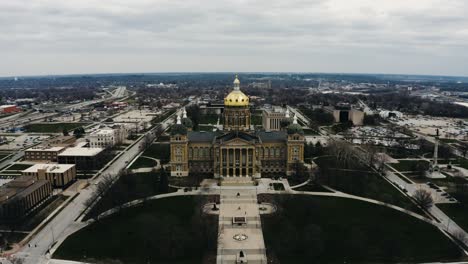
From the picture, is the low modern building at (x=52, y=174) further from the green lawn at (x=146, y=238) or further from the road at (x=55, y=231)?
the green lawn at (x=146, y=238)

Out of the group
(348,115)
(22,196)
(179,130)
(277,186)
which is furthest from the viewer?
(348,115)

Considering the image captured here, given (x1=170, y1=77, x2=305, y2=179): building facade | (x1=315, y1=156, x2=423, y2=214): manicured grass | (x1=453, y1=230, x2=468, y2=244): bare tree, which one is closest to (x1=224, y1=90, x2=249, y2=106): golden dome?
(x1=170, y1=77, x2=305, y2=179): building facade

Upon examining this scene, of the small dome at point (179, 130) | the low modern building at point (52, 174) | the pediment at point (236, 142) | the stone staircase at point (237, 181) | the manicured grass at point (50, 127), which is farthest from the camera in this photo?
the manicured grass at point (50, 127)

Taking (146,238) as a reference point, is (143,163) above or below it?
above

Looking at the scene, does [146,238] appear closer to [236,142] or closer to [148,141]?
[236,142]

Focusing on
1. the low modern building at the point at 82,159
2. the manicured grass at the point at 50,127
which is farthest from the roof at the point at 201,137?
the manicured grass at the point at 50,127

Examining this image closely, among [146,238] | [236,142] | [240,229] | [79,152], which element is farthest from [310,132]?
[146,238]

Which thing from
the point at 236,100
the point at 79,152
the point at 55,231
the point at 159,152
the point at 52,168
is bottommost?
the point at 55,231

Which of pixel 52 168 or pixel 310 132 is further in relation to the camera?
pixel 310 132
